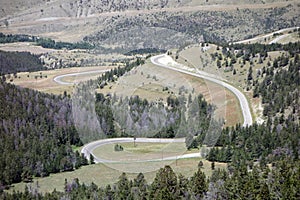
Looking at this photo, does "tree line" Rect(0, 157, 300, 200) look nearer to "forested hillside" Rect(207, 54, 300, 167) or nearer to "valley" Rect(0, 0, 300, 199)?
"valley" Rect(0, 0, 300, 199)

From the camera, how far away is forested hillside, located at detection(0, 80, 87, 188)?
90438 mm

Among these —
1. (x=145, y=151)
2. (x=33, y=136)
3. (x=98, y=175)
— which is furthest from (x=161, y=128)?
(x=33, y=136)

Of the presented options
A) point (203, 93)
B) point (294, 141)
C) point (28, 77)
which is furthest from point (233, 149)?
point (28, 77)

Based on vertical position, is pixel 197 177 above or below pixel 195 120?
below

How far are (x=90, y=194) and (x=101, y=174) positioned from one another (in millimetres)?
10690

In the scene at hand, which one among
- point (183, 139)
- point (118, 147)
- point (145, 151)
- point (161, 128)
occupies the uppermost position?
point (183, 139)

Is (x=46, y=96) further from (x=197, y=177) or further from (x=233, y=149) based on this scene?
(x=197, y=177)

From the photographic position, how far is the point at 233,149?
88875mm

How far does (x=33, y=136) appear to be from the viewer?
10719cm

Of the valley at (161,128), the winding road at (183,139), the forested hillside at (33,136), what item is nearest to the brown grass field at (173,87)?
the valley at (161,128)

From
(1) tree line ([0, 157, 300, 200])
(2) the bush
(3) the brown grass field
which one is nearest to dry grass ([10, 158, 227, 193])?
(1) tree line ([0, 157, 300, 200])

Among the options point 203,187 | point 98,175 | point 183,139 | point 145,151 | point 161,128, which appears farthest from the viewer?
point 98,175

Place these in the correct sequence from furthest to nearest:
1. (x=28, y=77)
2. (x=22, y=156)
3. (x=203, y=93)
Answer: (x=28, y=77) → (x=22, y=156) → (x=203, y=93)

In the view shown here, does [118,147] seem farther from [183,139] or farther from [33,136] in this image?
[33,136]
